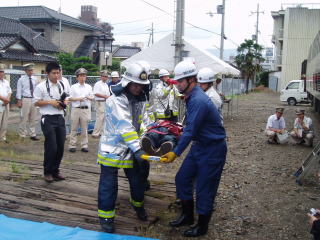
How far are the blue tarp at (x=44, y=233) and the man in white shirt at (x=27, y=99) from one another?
587 cm

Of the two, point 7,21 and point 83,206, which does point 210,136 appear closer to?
point 83,206

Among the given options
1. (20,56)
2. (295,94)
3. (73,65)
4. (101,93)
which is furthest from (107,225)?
(295,94)

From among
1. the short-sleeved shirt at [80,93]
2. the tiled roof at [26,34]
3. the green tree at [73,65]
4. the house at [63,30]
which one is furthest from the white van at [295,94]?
the short-sleeved shirt at [80,93]

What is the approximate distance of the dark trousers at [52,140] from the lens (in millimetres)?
5723

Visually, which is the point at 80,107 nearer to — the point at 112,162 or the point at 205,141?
the point at 112,162

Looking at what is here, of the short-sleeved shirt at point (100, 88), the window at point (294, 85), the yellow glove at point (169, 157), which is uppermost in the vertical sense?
the window at point (294, 85)

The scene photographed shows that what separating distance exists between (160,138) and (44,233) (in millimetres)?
1743

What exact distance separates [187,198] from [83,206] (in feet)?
4.99

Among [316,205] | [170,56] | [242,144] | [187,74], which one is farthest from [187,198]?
[170,56]

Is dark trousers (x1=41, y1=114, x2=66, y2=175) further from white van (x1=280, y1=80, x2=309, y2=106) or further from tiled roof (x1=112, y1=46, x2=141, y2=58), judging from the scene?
tiled roof (x1=112, y1=46, x2=141, y2=58)

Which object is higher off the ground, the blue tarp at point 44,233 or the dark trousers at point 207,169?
the dark trousers at point 207,169

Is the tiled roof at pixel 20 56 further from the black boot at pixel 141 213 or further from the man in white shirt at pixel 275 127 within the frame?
the black boot at pixel 141 213

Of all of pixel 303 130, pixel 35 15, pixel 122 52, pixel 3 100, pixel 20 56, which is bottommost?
pixel 303 130

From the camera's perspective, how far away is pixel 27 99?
976 cm
